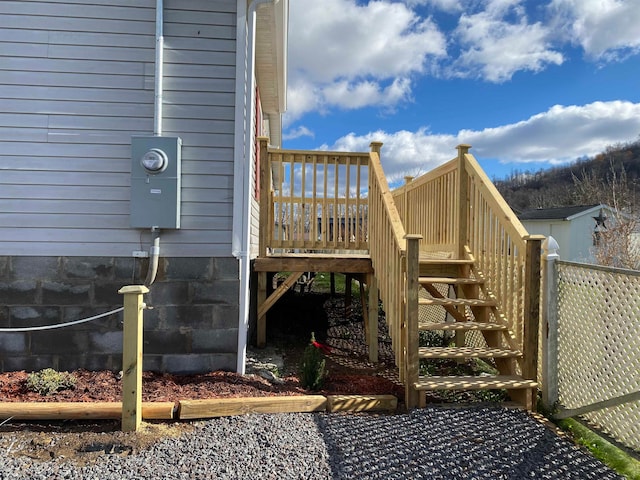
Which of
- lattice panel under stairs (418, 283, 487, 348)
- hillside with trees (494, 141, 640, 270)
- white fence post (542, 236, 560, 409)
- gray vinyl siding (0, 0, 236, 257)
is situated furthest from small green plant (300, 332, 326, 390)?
hillside with trees (494, 141, 640, 270)

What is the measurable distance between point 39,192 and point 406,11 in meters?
7.90

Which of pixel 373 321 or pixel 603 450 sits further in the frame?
pixel 373 321

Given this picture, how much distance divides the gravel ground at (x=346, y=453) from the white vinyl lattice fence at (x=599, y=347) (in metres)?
0.36

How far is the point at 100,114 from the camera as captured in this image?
346 cm

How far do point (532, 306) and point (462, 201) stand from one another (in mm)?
1431

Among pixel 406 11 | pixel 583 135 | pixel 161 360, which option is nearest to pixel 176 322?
pixel 161 360

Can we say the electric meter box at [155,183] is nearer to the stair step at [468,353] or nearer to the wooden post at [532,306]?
the stair step at [468,353]

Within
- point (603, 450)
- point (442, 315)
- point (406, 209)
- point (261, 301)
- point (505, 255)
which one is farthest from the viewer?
point (442, 315)

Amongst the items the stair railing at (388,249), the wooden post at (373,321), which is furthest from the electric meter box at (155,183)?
the wooden post at (373,321)

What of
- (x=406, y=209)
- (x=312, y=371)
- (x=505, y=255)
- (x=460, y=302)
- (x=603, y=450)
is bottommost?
(x=603, y=450)

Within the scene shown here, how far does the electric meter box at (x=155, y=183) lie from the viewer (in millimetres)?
3354

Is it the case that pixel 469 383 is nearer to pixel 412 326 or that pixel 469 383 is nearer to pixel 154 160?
pixel 412 326

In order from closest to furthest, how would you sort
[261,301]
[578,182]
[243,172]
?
[243,172]
[261,301]
[578,182]

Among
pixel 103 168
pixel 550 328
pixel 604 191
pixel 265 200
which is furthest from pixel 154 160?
pixel 604 191
